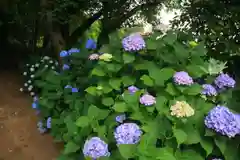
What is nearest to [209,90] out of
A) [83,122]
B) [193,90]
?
[193,90]

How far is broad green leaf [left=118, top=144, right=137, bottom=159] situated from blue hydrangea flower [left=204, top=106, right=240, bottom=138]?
28cm

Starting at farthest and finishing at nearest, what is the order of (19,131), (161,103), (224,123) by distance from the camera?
(19,131), (161,103), (224,123)

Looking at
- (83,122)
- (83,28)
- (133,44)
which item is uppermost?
(133,44)

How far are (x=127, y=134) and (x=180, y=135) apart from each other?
194mm

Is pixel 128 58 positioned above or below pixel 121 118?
above

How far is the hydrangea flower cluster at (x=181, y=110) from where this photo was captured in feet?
4.70

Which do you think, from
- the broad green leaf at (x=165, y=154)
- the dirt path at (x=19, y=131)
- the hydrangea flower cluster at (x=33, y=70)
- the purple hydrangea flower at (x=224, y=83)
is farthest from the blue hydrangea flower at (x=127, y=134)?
the hydrangea flower cluster at (x=33, y=70)

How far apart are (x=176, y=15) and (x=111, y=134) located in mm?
1955

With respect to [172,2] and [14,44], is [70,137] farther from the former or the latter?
[14,44]

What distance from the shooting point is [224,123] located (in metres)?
1.37

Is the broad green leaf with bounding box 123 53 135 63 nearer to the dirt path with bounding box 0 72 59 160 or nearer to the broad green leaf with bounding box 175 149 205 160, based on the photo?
the broad green leaf with bounding box 175 149 205 160

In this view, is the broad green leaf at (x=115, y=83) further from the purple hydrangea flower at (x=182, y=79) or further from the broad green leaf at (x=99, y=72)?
the purple hydrangea flower at (x=182, y=79)

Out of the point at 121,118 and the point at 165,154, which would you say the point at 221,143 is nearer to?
the point at 165,154

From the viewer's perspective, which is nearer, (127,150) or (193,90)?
(127,150)
